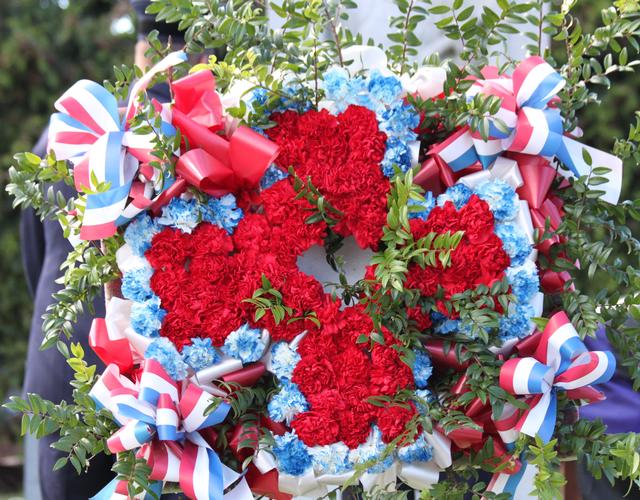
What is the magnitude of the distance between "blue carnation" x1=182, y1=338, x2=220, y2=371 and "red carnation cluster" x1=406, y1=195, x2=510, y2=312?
0.27m

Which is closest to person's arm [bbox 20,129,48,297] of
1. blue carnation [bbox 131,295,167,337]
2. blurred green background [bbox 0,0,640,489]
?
blue carnation [bbox 131,295,167,337]

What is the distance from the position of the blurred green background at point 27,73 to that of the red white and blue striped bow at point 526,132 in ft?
10.0

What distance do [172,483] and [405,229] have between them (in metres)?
0.47

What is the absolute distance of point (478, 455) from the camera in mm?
1116

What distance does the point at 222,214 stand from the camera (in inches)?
45.5

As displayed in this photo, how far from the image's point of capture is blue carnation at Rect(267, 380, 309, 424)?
1.10 meters

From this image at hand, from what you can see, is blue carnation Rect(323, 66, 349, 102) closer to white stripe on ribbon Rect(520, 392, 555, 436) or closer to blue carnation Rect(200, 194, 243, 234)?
blue carnation Rect(200, 194, 243, 234)

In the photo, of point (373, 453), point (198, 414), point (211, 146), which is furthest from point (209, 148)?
point (373, 453)

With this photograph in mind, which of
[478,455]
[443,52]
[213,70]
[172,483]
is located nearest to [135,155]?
[213,70]

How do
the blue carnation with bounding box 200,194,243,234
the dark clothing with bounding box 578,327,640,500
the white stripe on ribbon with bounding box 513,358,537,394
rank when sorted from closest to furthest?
the white stripe on ribbon with bounding box 513,358,537,394, the blue carnation with bounding box 200,194,243,234, the dark clothing with bounding box 578,327,640,500

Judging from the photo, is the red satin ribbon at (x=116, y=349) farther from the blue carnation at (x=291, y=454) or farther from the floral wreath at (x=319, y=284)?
the blue carnation at (x=291, y=454)

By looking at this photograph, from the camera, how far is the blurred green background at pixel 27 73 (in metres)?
4.02

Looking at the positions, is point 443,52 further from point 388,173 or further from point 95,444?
point 95,444

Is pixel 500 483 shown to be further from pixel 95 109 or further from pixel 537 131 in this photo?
pixel 95 109
